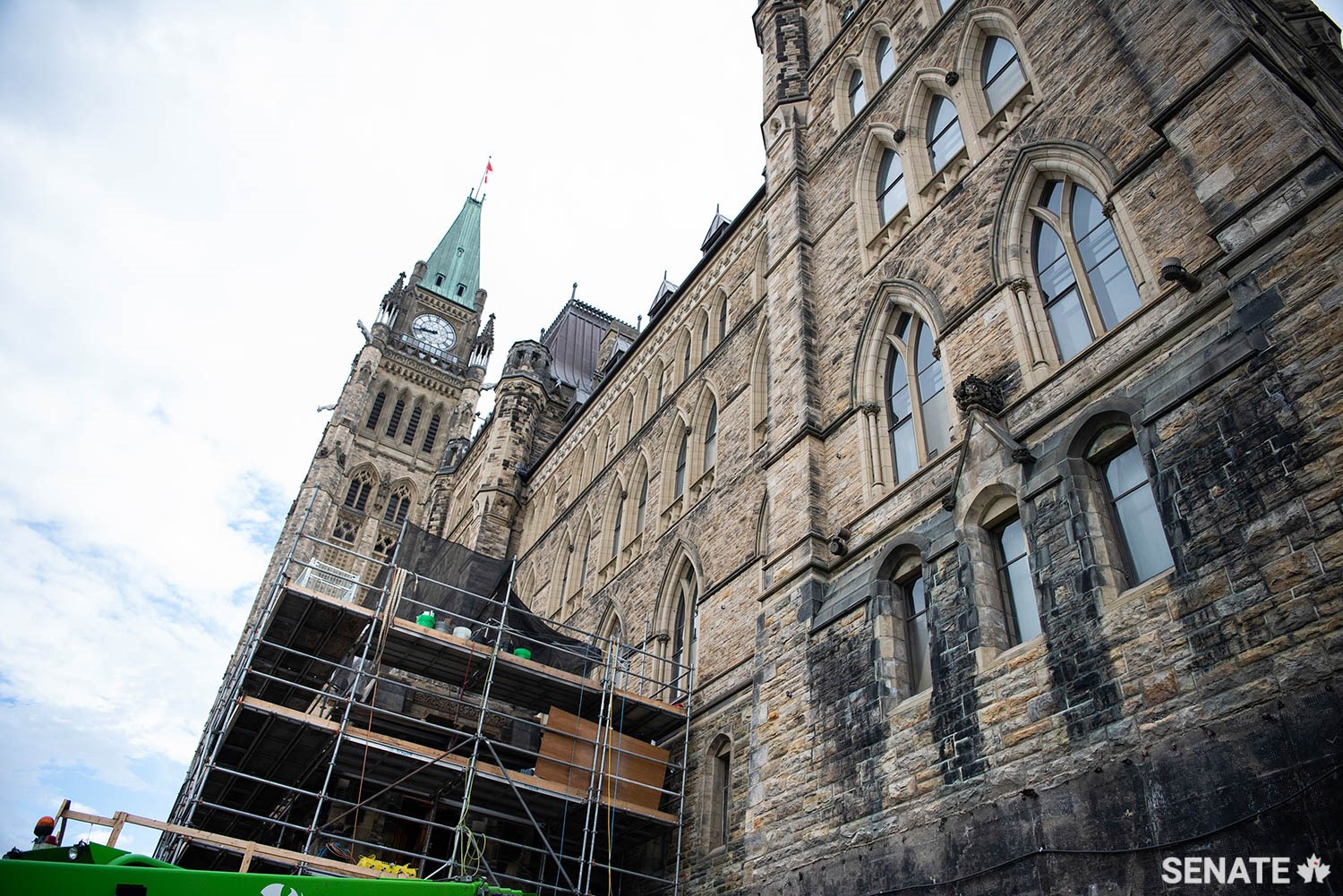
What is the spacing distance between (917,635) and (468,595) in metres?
8.83

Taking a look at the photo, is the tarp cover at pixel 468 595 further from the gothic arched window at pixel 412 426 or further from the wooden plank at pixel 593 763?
the gothic arched window at pixel 412 426

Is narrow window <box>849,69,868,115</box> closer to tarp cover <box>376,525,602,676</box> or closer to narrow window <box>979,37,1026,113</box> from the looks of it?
narrow window <box>979,37,1026,113</box>

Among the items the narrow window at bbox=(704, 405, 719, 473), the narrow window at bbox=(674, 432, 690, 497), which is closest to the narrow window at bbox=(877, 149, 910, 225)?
the narrow window at bbox=(704, 405, 719, 473)

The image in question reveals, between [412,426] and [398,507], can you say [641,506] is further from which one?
[412,426]

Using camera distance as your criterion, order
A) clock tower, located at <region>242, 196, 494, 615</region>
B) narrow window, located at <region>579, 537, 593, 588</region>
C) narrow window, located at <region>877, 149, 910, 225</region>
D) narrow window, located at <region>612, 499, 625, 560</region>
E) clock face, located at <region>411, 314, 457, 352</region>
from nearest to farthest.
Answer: narrow window, located at <region>877, 149, 910, 225</region>
narrow window, located at <region>612, 499, 625, 560</region>
narrow window, located at <region>579, 537, 593, 588</region>
clock tower, located at <region>242, 196, 494, 615</region>
clock face, located at <region>411, 314, 457, 352</region>

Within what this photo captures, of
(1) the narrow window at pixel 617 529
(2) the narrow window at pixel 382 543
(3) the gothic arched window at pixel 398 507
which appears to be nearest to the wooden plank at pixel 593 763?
(1) the narrow window at pixel 617 529

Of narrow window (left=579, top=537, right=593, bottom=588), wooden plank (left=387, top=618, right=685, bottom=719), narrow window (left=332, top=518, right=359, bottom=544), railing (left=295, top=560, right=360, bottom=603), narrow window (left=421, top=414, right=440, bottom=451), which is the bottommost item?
wooden plank (left=387, top=618, right=685, bottom=719)

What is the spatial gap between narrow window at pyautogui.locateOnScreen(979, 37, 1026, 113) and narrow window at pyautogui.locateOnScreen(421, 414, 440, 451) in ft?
168

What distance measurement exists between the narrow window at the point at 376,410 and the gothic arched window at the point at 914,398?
51.3 metres

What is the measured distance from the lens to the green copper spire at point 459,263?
246 ft

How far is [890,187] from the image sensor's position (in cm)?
1389

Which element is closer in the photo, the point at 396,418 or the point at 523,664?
the point at 523,664

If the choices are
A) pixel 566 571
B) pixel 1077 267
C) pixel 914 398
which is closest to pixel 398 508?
pixel 566 571

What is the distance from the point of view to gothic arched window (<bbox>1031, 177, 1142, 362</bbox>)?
9.28m
